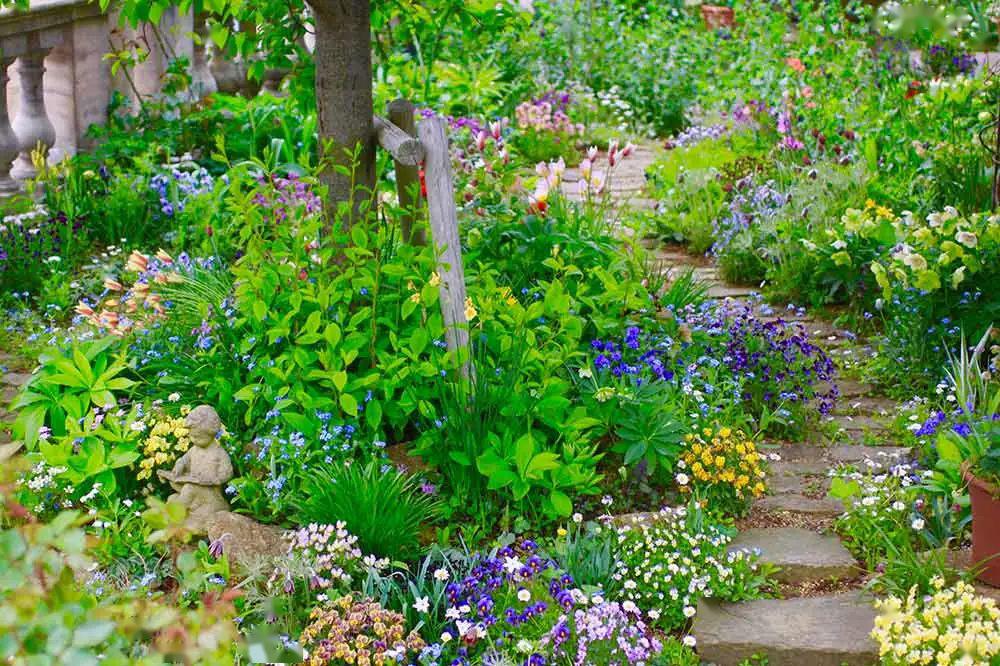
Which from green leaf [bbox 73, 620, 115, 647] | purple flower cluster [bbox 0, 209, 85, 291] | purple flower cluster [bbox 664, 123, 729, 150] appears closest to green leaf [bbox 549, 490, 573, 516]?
green leaf [bbox 73, 620, 115, 647]

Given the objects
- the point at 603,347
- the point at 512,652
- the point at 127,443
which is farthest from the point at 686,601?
the point at 127,443

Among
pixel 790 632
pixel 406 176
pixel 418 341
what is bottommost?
pixel 790 632

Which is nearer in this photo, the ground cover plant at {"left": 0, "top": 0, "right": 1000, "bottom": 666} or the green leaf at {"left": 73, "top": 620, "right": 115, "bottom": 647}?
the green leaf at {"left": 73, "top": 620, "right": 115, "bottom": 647}

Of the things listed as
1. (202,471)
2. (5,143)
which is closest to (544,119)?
(5,143)

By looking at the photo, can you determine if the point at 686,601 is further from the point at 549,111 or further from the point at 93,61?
the point at 549,111

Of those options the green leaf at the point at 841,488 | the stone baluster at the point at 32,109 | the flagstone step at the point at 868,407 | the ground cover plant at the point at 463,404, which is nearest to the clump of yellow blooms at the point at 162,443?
the ground cover plant at the point at 463,404

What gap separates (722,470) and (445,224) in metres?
1.37

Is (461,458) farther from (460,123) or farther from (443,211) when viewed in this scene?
(460,123)

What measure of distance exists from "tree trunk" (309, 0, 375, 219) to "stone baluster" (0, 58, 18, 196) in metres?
2.70

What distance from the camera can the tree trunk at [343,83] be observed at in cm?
446

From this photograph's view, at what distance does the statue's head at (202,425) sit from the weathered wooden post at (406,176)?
3.50 feet

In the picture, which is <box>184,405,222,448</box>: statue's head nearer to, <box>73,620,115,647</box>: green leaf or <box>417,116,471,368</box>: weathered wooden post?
<box>417,116,471,368</box>: weathered wooden post

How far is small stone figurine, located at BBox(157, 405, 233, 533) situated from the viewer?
405 centimetres

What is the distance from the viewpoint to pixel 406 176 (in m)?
4.70
